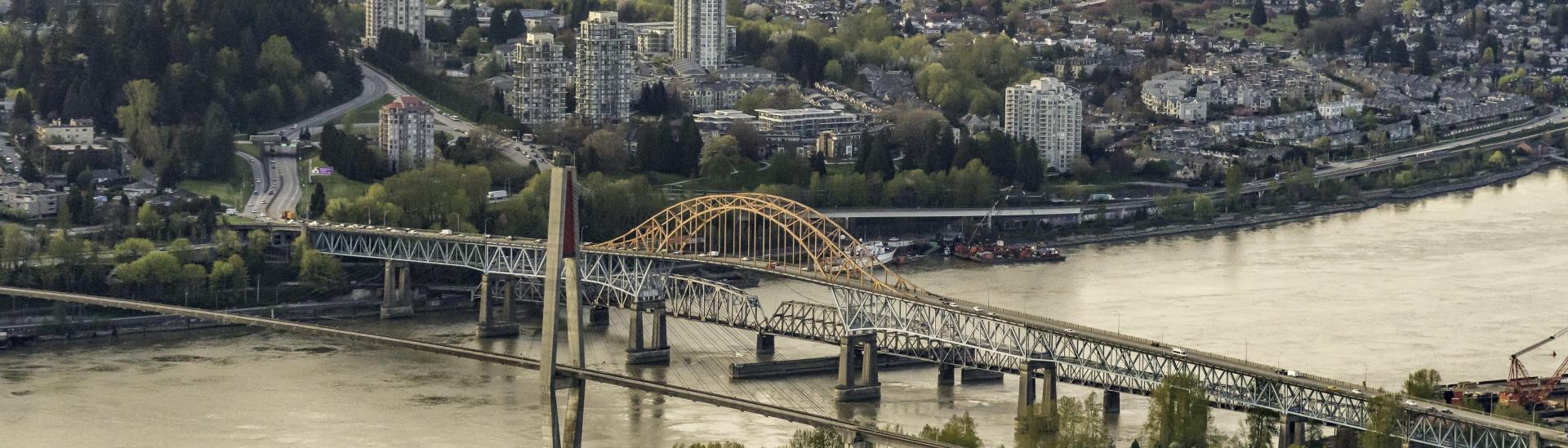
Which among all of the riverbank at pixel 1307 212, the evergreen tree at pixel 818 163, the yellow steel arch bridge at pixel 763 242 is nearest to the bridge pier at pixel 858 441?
the yellow steel arch bridge at pixel 763 242

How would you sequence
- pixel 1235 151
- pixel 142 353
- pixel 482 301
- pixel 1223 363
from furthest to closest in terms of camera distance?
pixel 1235 151 → pixel 482 301 → pixel 142 353 → pixel 1223 363

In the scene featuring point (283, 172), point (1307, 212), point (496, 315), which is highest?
point (283, 172)

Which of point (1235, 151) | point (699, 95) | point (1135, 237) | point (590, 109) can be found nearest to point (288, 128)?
point (590, 109)

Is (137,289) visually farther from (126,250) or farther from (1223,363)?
(1223,363)

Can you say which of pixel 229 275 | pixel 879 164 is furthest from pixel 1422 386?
pixel 879 164

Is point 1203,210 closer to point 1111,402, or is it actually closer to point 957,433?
point 1111,402

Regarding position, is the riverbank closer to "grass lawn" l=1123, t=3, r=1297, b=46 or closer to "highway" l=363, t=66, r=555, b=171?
"highway" l=363, t=66, r=555, b=171

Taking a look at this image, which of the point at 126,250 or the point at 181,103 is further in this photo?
the point at 181,103
